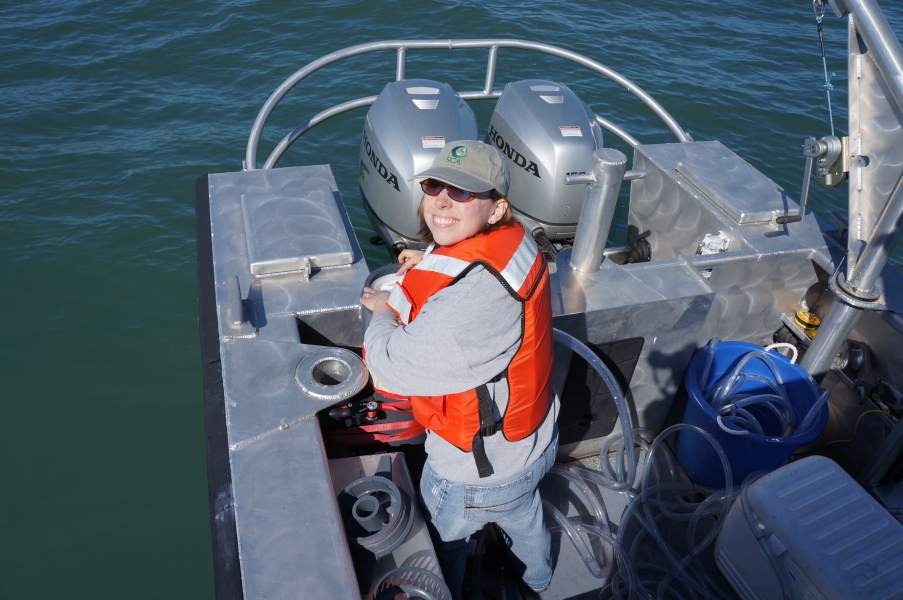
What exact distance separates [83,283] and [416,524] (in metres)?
4.28

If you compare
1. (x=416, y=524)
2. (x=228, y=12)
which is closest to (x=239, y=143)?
(x=228, y=12)

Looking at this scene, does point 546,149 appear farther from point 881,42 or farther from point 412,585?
point 412,585

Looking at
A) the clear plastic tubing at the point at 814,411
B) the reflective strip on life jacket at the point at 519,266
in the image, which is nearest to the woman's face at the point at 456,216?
the reflective strip on life jacket at the point at 519,266

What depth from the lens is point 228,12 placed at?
8.36 metres

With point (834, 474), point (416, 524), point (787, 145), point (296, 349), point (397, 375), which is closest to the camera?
point (397, 375)

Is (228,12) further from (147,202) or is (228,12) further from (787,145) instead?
(787,145)

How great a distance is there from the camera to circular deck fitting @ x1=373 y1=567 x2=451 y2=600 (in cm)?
155

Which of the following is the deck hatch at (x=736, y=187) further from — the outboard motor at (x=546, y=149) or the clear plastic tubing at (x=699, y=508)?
the clear plastic tubing at (x=699, y=508)

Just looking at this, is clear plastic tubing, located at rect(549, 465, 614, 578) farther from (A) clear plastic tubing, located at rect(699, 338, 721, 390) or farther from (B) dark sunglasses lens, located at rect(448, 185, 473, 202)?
(B) dark sunglasses lens, located at rect(448, 185, 473, 202)

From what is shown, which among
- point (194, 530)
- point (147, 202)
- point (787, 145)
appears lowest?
point (194, 530)

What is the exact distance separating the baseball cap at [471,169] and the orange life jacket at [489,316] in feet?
0.38

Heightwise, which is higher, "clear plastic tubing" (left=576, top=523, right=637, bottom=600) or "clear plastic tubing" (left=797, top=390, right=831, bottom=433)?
"clear plastic tubing" (left=797, top=390, right=831, bottom=433)

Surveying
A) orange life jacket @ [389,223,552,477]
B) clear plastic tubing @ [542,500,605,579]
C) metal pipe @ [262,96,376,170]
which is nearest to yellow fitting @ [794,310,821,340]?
clear plastic tubing @ [542,500,605,579]

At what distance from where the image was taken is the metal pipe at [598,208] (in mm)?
2128
